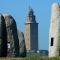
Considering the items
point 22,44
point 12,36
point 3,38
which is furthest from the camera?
point 22,44

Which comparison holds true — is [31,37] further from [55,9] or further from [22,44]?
[55,9]

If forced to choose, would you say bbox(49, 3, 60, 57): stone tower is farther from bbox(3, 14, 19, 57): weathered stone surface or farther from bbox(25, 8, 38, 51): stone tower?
bbox(25, 8, 38, 51): stone tower

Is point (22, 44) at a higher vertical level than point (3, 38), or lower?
lower

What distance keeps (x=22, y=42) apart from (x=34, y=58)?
68.5 ft

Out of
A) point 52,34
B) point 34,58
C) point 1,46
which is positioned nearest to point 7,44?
point 1,46

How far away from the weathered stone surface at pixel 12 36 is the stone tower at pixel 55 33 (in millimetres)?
6927

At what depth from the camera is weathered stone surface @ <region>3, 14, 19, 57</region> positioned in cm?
3794

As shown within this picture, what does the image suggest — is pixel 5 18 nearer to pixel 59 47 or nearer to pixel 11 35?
pixel 11 35

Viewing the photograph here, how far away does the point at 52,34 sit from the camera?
1235 inches

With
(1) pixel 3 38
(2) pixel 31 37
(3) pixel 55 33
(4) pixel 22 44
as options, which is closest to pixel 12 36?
(1) pixel 3 38

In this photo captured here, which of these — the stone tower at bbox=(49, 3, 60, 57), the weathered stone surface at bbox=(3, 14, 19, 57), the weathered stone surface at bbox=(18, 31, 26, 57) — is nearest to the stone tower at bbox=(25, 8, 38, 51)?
the weathered stone surface at bbox=(18, 31, 26, 57)

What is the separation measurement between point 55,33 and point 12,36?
812 centimetres

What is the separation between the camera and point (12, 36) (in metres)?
38.5

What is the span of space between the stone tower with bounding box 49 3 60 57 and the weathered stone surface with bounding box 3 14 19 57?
6.93 metres
